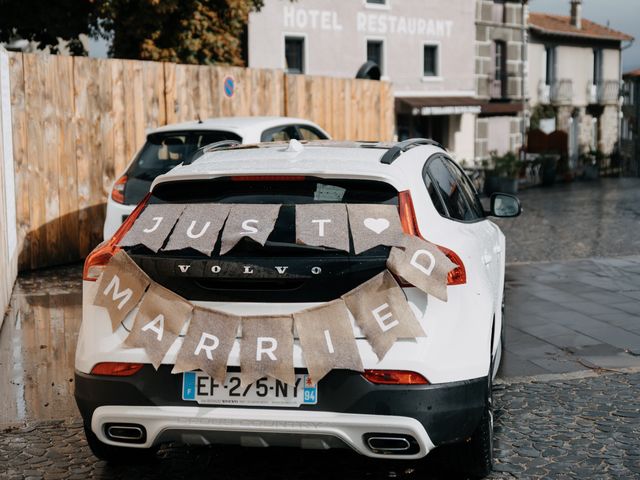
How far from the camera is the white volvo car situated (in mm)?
4090

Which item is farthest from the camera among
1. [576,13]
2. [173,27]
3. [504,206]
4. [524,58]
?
[576,13]

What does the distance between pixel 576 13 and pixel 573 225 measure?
3463 centimetres

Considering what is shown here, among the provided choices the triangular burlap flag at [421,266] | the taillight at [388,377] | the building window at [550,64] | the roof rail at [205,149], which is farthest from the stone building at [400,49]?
the taillight at [388,377]

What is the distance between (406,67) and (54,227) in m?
24.5

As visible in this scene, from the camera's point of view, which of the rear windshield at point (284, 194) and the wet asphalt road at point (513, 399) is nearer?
the rear windshield at point (284, 194)

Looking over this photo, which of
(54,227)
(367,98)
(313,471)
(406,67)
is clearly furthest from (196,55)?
(313,471)

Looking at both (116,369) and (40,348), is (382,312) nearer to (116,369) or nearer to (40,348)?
(116,369)

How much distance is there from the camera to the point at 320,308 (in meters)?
4.15

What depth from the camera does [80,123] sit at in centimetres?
1200

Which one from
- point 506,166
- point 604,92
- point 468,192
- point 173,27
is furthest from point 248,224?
point 604,92

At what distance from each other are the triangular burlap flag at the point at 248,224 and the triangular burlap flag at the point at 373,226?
360 mm

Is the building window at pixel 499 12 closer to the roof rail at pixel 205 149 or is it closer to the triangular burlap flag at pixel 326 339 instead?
the roof rail at pixel 205 149

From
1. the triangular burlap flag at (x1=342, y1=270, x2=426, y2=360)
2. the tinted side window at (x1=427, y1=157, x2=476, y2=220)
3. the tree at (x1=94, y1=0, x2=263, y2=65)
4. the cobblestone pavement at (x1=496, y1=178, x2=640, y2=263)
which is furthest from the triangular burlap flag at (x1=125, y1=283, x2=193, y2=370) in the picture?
the tree at (x1=94, y1=0, x2=263, y2=65)

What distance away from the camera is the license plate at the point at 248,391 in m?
4.12
